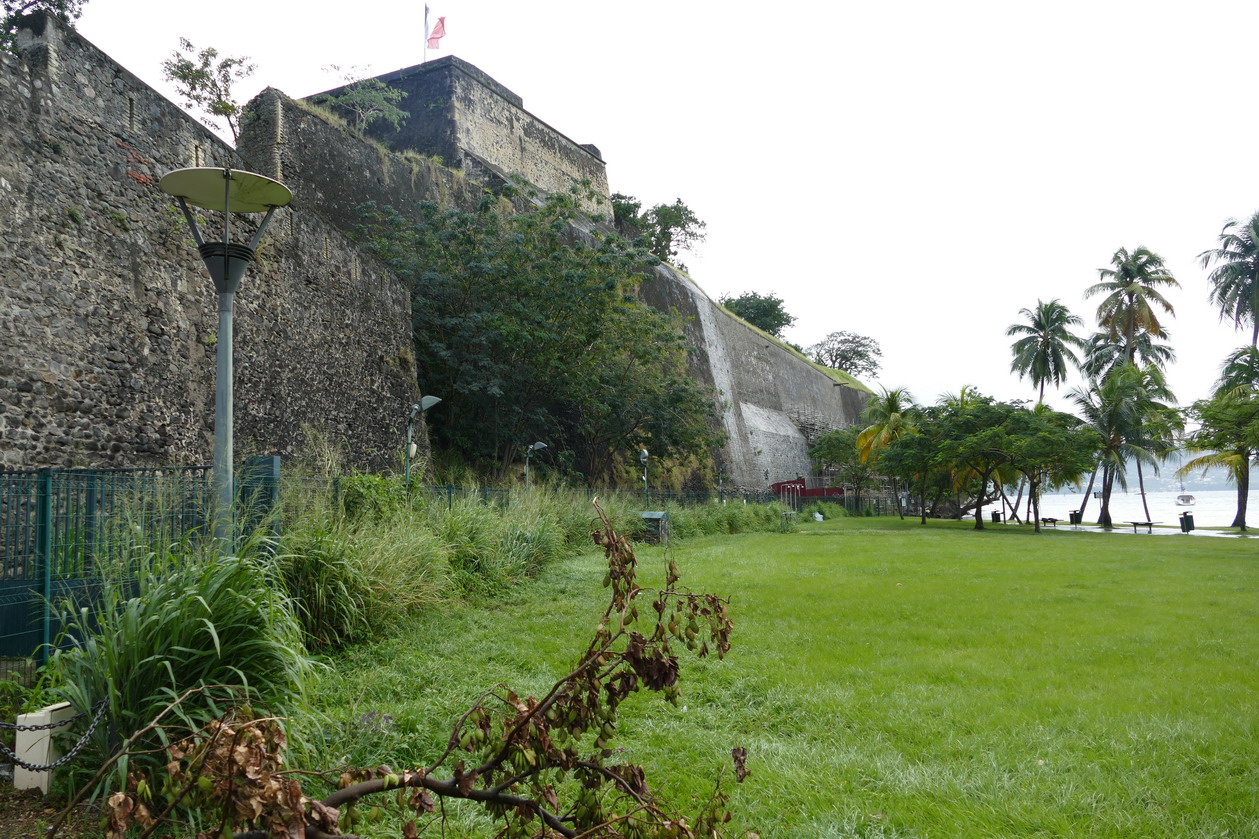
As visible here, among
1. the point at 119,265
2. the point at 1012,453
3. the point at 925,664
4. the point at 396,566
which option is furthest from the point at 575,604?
the point at 1012,453

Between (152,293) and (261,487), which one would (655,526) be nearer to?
(152,293)

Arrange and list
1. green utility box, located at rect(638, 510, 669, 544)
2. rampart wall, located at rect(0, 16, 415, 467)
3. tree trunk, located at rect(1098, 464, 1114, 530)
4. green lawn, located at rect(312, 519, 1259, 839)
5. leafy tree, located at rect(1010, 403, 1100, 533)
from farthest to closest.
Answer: tree trunk, located at rect(1098, 464, 1114, 530), leafy tree, located at rect(1010, 403, 1100, 533), green utility box, located at rect(638, 510, 669, 544), rampart wall, located at rect(0, 16, 415, 467), green lawn, located at rect(312, 519, 1259, 839)

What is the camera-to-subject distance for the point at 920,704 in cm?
489

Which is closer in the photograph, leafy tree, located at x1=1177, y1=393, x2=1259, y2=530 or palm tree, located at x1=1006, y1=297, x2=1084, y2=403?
leafy tree, located at x1=1177, y1=393, x2=1259, y2=530

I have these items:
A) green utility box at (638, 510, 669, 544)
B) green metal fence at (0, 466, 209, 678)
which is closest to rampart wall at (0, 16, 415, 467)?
green metal fence at (0, 466, 209, 678)

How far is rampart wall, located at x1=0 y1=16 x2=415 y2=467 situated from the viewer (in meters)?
8.05

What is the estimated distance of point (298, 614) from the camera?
626cm

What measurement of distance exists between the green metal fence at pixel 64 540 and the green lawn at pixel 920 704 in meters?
1.49

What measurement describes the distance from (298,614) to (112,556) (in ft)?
5.94

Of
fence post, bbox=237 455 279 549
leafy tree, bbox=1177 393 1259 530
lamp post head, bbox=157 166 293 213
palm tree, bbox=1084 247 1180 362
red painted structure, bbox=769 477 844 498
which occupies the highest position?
palm tree, bbox=1084 247 1180 362

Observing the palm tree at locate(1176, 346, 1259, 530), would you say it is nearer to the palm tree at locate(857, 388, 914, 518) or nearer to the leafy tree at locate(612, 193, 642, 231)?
the palm tree at locate(857, 388, 914, 518)

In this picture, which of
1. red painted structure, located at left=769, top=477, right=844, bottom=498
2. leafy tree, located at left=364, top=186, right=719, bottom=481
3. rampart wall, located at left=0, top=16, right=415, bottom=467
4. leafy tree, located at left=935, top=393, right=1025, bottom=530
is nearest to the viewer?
rampart wall, located at left=0, top=16, right=415, bottom=467

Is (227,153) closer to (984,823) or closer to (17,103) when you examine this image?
(17,103)

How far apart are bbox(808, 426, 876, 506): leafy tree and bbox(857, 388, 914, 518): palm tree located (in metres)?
1.93
